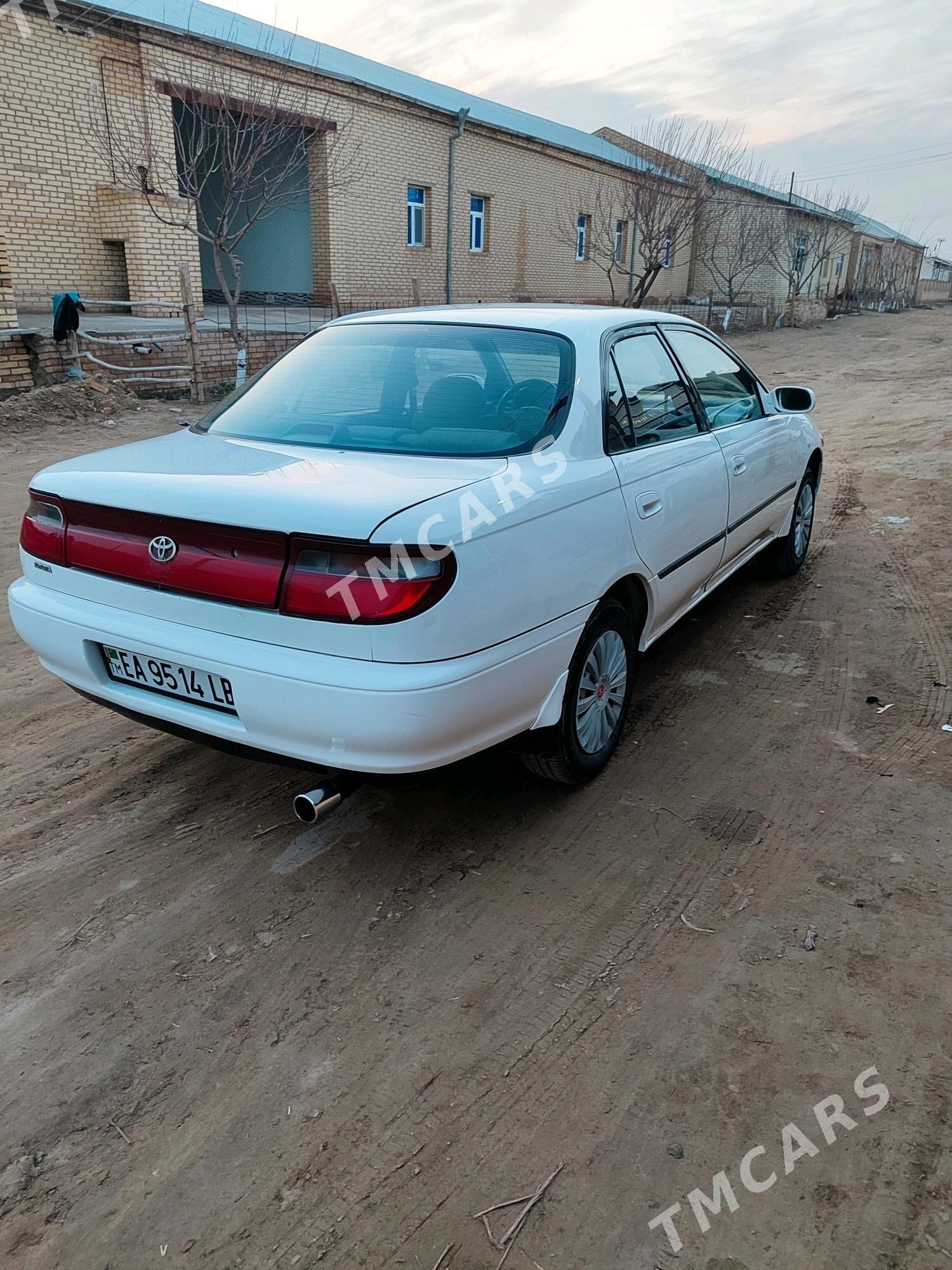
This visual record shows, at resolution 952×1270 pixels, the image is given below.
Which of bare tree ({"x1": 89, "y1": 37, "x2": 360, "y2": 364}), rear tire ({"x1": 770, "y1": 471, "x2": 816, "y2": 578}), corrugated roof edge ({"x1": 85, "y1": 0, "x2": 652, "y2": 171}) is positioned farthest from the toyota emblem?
corrugated roof edge ({"x1": 85, "y1": 0, "x2": 652, "y2": 171})

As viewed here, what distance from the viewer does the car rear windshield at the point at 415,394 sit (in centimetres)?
294

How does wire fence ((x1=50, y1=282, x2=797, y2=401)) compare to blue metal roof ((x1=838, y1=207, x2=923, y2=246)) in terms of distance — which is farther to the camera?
blue metal roof ((x1=838, y1=207, x2=923, y2=246))

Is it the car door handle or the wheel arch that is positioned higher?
the car door handle

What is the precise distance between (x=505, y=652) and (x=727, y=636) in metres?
2.64

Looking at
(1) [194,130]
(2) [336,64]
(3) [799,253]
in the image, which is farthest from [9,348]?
(3) [799,253]

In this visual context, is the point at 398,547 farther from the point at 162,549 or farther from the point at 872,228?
the point at 872,228

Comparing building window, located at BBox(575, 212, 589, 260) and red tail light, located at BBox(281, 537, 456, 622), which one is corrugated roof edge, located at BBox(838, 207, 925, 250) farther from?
red tail light, located at BBox(281, 537, 456, 622)

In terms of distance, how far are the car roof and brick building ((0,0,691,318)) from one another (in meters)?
13.7

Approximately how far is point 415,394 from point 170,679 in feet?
4.31

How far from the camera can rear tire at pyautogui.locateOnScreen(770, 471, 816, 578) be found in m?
5.57

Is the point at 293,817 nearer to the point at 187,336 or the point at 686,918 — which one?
the point at 686,918

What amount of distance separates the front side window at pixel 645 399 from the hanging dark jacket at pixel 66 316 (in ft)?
31.4

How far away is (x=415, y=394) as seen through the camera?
10.4 ft

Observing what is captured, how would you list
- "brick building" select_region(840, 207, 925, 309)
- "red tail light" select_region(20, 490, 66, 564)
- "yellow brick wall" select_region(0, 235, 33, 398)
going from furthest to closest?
"brick building" select_region(840, 207, 925, 309) < "yellow brick wall" select_region(0, 235, 33, 398) < "red tail light" select_region(20, 490, 66, 564)
